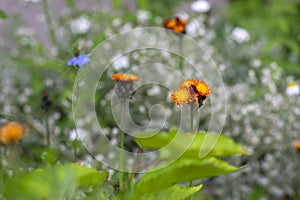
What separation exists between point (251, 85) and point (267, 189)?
2.18 ft

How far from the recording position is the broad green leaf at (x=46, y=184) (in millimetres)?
1171

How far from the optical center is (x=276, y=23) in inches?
142

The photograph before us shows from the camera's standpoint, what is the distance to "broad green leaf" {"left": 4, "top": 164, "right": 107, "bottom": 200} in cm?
117

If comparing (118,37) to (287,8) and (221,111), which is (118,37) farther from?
(287,8)

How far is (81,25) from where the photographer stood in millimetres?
3035

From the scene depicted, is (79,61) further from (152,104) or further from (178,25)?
(152,104)

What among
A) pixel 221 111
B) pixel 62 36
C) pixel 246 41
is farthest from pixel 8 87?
pixel 246 41

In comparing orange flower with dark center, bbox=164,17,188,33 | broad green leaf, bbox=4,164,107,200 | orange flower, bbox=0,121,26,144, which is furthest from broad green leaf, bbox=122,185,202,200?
orange flower with dark center, bbox=164,17,188,33

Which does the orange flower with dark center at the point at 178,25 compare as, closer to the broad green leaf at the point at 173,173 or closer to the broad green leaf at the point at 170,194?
the broad green leaf at the point at 173,173

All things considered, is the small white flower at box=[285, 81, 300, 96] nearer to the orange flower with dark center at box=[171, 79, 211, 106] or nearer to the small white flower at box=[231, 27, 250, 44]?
the small white flower at box=[231, 27, 250, 44]

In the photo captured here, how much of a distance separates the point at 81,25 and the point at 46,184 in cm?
191

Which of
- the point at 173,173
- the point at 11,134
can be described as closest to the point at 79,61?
the point at 11,134

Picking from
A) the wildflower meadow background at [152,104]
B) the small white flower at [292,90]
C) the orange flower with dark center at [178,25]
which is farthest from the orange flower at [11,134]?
the small white flower at [292,90]

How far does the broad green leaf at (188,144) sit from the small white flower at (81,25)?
1.53 metres
